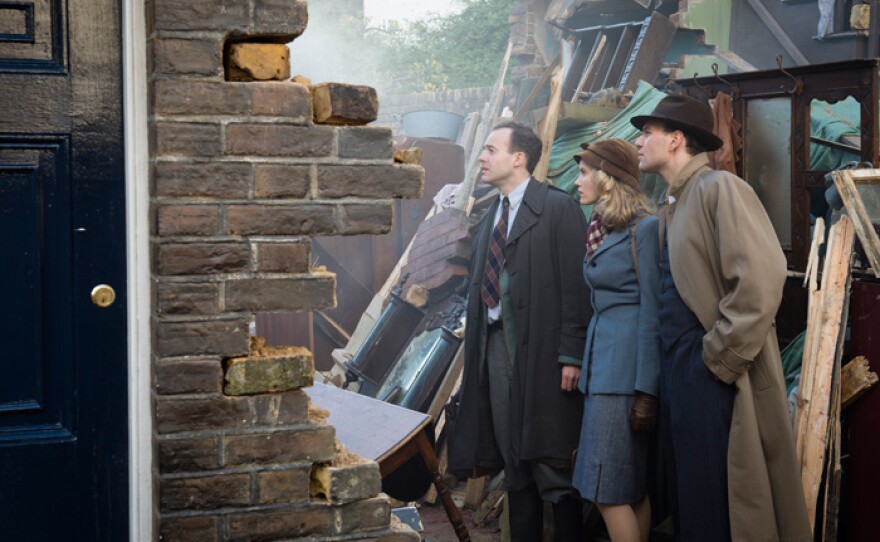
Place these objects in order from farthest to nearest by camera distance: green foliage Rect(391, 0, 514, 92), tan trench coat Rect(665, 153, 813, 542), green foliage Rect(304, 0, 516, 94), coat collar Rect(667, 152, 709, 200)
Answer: green foliage Rect(304, 0, 516, 94) < green foliage Rect(391, 0, 514, 92) < coat collar Rect(667, 152, 709, 200) < tan trench coat Rect(665, 153, 813, 542)

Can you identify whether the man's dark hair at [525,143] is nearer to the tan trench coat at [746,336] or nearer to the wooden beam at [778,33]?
the tan trench coat at [746,336]

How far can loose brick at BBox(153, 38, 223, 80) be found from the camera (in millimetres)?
2744

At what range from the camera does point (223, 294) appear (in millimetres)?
2812

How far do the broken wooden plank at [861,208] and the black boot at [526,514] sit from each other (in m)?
1.93

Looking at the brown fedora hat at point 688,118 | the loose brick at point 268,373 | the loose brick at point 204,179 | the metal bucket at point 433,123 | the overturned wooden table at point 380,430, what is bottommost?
the overturned wooden table at point 380,430

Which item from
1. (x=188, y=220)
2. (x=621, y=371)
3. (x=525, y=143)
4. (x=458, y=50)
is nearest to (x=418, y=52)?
(x=458, y=50)

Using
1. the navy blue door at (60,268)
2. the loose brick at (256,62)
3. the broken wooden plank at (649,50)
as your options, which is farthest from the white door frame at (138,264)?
the broken wooden plank at (649,50)

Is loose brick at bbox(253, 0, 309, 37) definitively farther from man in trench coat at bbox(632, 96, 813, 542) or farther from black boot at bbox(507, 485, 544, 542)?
black boot at bbox(507, 485, 544, 542)

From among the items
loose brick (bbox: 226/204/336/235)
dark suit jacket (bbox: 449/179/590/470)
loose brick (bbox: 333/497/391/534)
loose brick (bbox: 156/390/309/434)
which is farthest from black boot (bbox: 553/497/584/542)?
loose brick (bbox: 226/204/336/235)

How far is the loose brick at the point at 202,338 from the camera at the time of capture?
2.78 metres

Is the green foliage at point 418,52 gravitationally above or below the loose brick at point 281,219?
above

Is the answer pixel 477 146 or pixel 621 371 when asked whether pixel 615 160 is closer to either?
pixel 621 371

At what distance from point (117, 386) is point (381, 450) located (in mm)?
2066

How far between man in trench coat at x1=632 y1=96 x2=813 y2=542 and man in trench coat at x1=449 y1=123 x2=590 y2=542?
80 cm
